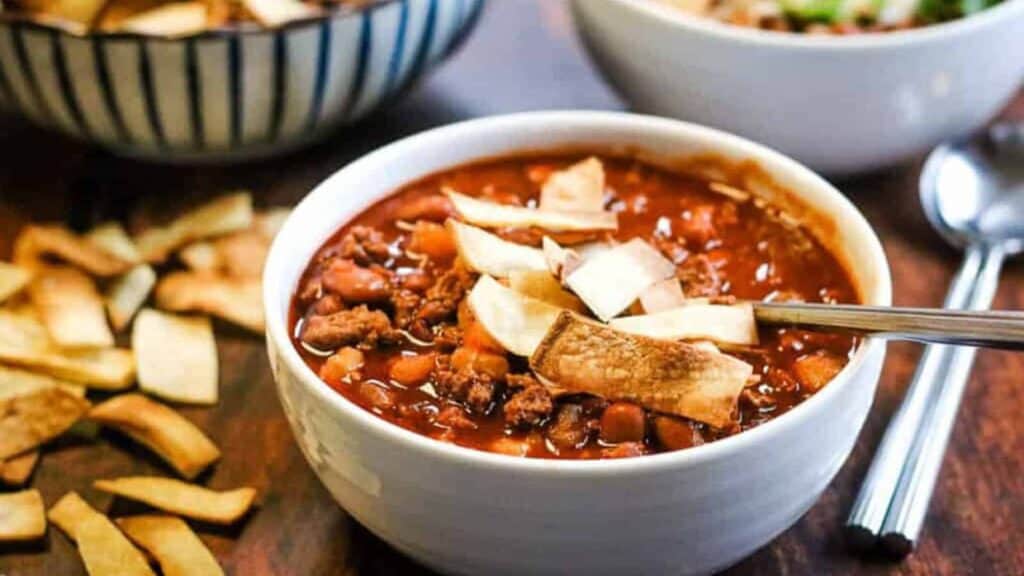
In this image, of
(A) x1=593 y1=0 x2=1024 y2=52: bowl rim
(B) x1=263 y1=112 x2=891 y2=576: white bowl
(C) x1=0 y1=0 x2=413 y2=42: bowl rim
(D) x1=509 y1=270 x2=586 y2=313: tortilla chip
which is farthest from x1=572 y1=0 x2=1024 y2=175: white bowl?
(D) x1=509 y1=270 x2=586 y2=313: tortilla chip

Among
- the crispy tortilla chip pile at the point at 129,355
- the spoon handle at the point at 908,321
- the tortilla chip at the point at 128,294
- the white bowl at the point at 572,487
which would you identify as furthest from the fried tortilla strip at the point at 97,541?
the spoon handle at the point at 908,321

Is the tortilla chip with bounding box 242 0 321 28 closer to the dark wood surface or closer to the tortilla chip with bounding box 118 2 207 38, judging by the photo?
the tortilla chip with bounding box 118 2 207 38

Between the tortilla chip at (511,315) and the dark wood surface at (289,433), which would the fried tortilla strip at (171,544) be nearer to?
the dark wood surface at (289,433)

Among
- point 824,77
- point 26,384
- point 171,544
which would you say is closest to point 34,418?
point 26,384

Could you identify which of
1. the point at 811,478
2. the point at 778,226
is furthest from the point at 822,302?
the point at 811,478

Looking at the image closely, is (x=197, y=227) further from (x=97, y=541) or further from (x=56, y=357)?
(x=97, y=541)

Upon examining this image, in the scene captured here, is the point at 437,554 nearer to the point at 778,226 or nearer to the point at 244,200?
the point at 778,226

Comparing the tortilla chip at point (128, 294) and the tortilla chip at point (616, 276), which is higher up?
the tortilla chip at point (616, 276)
